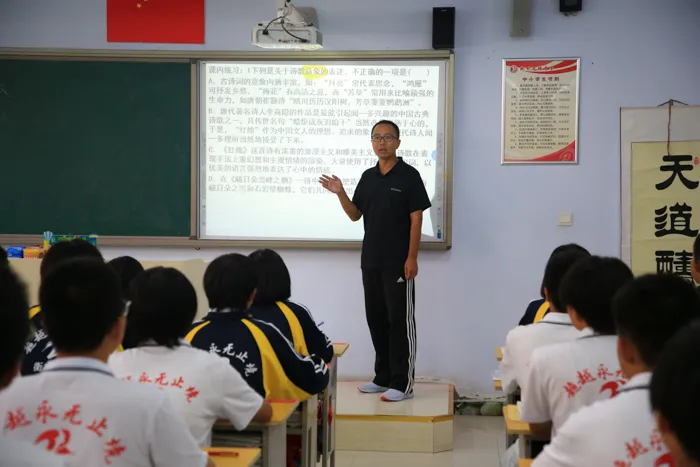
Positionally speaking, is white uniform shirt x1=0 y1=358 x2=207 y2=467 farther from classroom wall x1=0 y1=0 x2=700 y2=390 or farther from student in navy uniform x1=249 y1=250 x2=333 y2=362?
classroom wall x1=0 y1=0 x2=700 y2=390

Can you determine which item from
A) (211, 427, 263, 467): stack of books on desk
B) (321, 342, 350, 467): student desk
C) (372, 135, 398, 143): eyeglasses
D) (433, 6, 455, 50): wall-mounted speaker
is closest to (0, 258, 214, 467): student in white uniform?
(211, 427, 263, 467): stack of books on desk

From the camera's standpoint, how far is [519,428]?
7.77ft

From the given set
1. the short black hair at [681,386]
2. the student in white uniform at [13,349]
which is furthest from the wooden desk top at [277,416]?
the short black hair at [681,386]

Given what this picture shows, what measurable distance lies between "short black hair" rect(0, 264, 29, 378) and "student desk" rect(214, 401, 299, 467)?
134cm

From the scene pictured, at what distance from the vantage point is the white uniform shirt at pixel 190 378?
213cm

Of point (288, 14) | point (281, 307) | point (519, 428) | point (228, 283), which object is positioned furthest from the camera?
point (288, 14)

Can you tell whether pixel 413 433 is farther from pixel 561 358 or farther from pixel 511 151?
pixel 561 358

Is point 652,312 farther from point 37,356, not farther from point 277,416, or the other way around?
point 37,356

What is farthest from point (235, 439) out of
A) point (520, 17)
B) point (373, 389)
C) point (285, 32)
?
point (520, 17)

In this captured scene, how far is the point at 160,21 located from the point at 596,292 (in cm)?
435

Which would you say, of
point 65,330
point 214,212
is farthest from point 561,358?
point 214,212

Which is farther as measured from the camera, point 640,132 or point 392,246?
point 640,132

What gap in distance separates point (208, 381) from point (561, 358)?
938mm

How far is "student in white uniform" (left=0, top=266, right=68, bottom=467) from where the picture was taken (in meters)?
1.07
